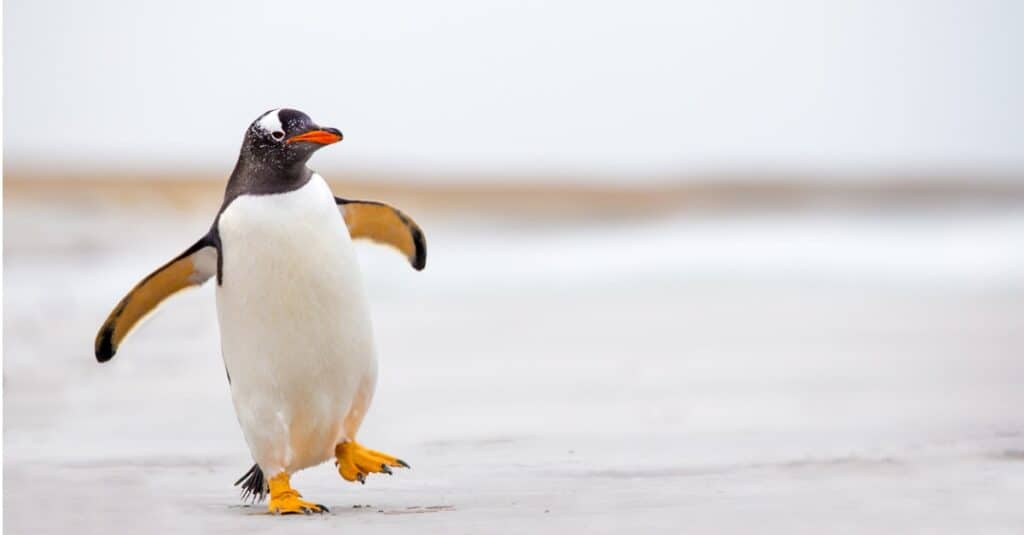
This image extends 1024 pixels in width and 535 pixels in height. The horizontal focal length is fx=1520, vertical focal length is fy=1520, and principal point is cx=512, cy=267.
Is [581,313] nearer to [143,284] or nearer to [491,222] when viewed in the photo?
[143,284]

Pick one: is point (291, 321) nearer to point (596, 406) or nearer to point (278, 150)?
point (278, 150)

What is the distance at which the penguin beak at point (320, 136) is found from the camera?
2744mm

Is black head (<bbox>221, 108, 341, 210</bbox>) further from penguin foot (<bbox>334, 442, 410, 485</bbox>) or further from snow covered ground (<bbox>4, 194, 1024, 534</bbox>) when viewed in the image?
penguin foot (<bbox>334, 442, 410, 485</bbox>)

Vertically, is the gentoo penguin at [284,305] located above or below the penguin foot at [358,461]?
above

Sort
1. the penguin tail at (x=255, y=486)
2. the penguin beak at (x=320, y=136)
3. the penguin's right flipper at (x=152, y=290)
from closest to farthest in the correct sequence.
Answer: the penguin beak at (x=320, y=136)
the penguin's right flipper at (x=152, y=290)
the penguin tail at (x=255, y=486)

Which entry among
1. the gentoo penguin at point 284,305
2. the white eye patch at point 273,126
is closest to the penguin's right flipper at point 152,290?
the gentoo penguin at point 284,305

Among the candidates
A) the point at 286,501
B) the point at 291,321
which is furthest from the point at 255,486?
the point at 291,321

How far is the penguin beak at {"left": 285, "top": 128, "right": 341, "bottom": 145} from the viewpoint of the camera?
2.74 metres

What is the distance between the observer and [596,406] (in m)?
4.29

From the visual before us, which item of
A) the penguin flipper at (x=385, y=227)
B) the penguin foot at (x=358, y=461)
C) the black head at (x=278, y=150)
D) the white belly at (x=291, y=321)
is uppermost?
the black head at (x=278, y=150)

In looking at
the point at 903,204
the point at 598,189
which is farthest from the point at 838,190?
the point at 598,189

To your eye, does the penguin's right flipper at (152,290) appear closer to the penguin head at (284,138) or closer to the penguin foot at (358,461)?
the penguin head at (284,138)

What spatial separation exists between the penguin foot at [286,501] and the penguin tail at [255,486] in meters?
0.10

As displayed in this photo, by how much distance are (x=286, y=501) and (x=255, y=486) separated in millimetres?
219
